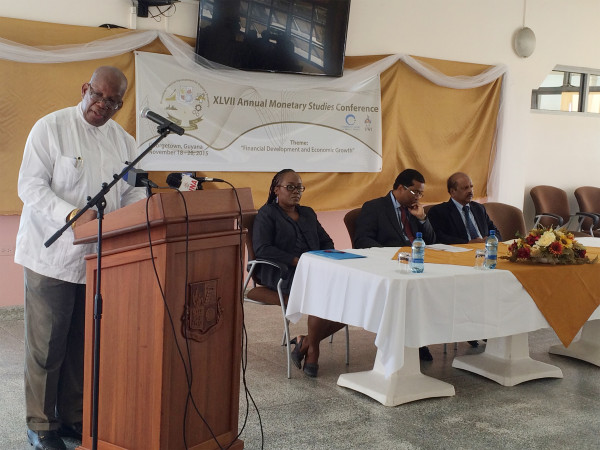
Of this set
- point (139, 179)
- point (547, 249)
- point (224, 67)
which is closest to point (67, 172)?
point (139, 179)

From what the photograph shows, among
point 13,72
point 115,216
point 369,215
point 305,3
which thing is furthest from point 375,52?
point 115,216

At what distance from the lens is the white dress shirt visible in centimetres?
288

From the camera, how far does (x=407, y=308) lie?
3.71 metres

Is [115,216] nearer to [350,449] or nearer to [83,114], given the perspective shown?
[83,114]

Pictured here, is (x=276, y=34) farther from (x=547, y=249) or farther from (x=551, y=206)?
(x=551, y=206)

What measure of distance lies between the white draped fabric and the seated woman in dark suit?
171cm

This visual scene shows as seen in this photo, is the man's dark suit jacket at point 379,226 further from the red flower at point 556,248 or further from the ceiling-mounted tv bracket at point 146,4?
the ceiling-mounted tv bracket at point 146,4

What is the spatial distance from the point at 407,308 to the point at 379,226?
1432 millimetres

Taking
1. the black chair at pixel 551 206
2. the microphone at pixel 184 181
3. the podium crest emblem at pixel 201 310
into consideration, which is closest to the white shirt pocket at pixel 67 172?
the microphone at pixel 184 181

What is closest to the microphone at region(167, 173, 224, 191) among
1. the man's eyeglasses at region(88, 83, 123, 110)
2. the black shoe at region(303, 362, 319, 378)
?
the man's eyeglasses at region(88, 83, 123, 110)

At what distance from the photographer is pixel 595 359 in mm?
4852

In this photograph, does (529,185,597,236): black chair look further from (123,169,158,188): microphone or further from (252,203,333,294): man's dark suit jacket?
(123,169,158,188): microphone

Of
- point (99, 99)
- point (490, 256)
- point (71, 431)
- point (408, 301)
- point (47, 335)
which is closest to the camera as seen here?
point (99, 99)

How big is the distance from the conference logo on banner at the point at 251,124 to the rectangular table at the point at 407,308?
7.39 ft
